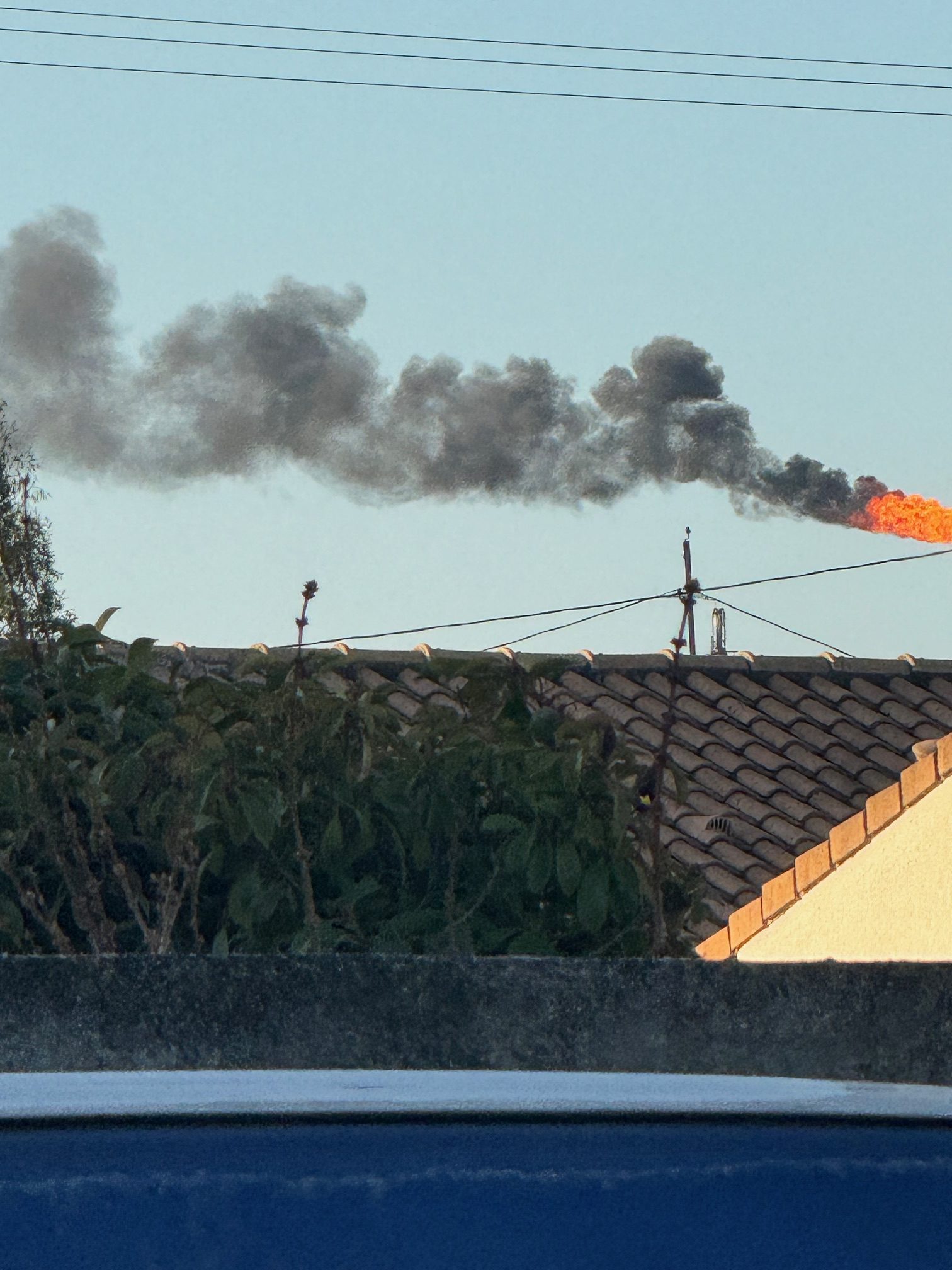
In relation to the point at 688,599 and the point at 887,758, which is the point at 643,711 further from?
the point at 688,599

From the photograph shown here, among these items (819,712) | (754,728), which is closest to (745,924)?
(754,728)

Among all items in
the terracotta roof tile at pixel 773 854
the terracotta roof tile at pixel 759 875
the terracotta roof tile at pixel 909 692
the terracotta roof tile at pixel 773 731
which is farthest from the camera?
the terracotta roof tile at pixel 909 692

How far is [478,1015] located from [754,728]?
9.10 m

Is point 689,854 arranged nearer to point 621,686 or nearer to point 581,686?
point 581,686

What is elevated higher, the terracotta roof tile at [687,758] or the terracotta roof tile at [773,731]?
the terracotta roof tile at [773,731]

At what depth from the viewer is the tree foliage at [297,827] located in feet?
12.9

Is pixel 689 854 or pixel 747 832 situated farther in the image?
pixel 747 832

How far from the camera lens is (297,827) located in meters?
3.92

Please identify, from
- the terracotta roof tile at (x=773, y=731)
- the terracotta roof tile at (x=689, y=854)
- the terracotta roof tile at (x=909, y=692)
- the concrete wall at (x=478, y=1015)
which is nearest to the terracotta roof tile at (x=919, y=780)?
the terracotta roof tile at (x=689, y=854)

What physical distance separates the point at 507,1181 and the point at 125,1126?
0.40m

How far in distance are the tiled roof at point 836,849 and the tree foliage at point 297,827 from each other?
329cm

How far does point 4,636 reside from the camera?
4.84 meters

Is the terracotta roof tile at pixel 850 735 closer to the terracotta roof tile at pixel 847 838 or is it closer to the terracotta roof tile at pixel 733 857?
the terracotta roof tile at pixel 733 857

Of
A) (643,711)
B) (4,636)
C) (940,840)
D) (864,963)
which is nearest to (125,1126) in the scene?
(864,963)
